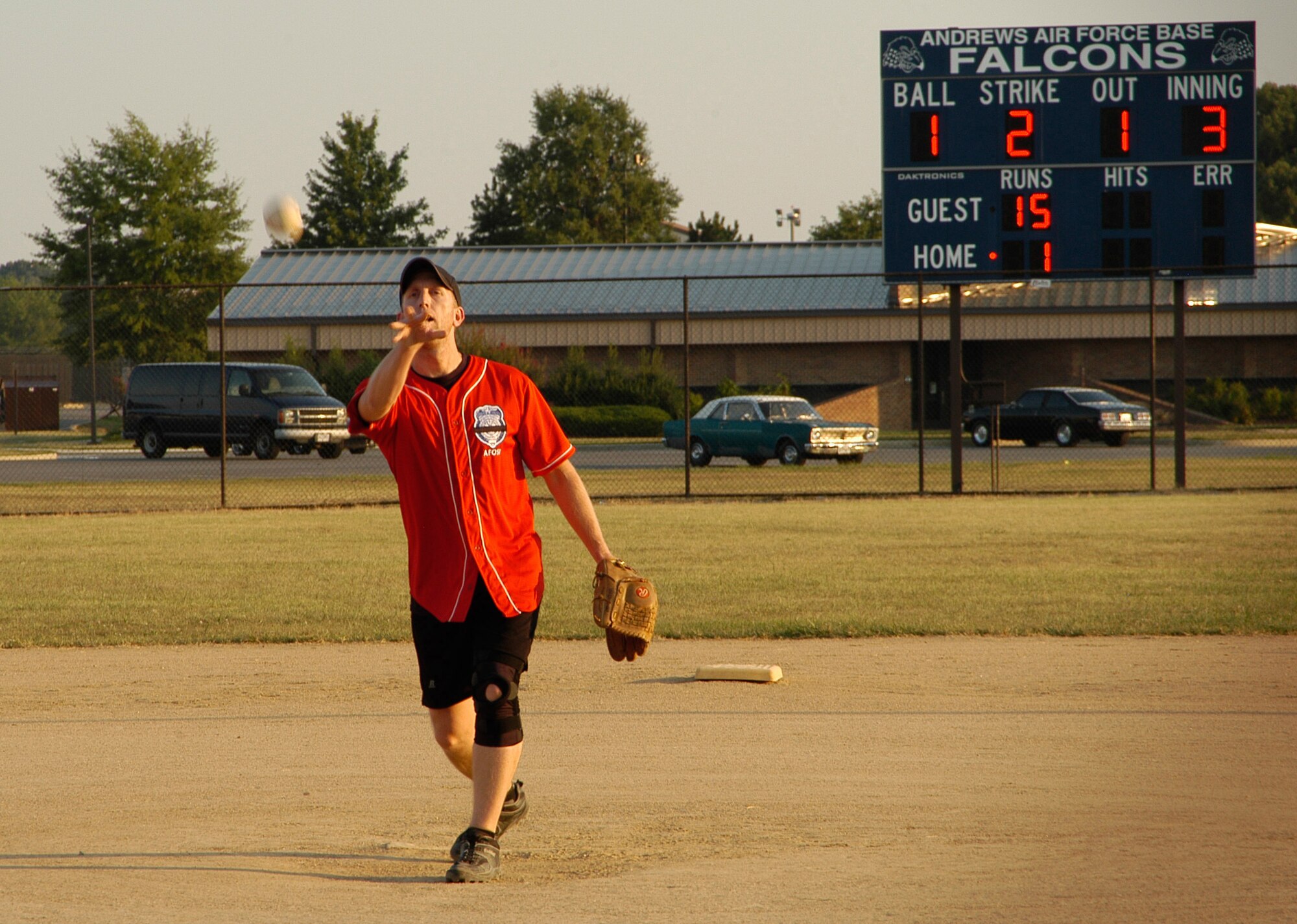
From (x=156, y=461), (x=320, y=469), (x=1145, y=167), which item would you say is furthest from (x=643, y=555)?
(x=156, y=461)

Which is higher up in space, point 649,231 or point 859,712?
point 649,231

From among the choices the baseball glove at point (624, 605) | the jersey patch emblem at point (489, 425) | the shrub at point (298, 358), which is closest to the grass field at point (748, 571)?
the baseball glove at point (624, 605)

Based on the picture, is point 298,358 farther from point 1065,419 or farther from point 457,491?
point 457,491

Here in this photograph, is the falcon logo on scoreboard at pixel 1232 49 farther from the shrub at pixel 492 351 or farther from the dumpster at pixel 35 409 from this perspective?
the dumpster at pixel 35 409

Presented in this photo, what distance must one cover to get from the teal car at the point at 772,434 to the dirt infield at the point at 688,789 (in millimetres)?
17992

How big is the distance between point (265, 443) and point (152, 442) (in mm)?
2851

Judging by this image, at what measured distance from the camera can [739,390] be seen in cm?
3912

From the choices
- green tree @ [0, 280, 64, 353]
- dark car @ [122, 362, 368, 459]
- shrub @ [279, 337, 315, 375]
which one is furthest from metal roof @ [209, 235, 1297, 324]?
green tree @ [0, 280, 64, 353]

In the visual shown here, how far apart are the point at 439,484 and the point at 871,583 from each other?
7321 mm

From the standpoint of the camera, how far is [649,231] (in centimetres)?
8306

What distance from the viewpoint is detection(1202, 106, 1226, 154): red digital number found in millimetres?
19516

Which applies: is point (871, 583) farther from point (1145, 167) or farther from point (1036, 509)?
point (1145, 167)

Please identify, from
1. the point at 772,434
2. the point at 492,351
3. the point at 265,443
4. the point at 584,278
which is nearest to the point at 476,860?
the point at 772,434

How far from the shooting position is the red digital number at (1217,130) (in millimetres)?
19516
